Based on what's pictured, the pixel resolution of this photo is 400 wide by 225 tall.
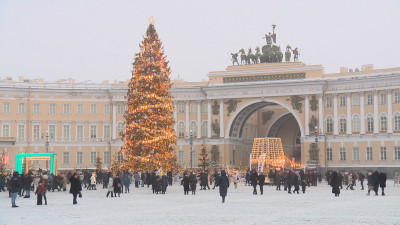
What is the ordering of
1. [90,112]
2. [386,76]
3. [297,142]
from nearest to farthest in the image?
[386,76]
[90,112]
[297,142]

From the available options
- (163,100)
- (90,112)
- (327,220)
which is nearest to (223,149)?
(90,112)

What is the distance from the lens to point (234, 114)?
271ft

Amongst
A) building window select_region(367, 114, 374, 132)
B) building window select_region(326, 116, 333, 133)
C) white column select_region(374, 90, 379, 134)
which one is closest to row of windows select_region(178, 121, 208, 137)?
building window select_region(326, 116, 333, 133)

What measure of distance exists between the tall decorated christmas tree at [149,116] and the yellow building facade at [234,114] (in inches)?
1017

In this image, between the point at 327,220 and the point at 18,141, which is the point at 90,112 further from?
the point at 327,220

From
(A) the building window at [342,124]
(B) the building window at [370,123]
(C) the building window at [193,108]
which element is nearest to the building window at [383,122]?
(B) the building window at [370,123]

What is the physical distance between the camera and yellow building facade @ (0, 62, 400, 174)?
7588cm

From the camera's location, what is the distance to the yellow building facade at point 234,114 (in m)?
75.9

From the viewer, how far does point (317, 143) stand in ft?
255

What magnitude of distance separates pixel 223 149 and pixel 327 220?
Result: 6147 centimetres

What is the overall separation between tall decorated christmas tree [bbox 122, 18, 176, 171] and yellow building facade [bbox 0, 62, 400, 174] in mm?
25822

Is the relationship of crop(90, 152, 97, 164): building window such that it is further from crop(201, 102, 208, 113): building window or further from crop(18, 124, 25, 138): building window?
crop(201, 102, 208, 113): building window

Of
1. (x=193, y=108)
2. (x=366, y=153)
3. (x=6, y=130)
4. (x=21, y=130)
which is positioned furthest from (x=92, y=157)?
(x=366, y=153)

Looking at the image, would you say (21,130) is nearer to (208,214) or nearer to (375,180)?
(375,180)
